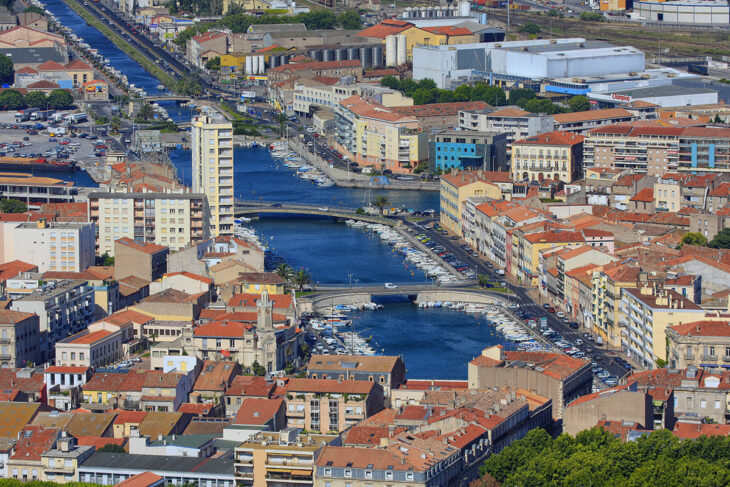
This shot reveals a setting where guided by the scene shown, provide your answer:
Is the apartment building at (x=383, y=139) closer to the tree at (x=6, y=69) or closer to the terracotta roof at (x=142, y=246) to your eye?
the terracotta roof at (x=142, y=246)

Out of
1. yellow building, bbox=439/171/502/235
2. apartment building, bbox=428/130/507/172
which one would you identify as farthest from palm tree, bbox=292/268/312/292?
apartment building, bbox=428/130/507/172

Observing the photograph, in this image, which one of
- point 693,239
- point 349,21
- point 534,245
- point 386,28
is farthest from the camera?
point 349,21

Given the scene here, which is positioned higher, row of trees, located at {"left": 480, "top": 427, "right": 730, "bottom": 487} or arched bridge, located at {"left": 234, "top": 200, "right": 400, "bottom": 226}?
row of trees, located at {"left": 480, "top": 427, "right": 730, "bottom": 487}

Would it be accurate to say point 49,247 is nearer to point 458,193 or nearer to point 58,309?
point 58,309

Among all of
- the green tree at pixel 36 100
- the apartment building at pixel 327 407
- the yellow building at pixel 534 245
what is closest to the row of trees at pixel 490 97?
the green tree at pixel 36 100

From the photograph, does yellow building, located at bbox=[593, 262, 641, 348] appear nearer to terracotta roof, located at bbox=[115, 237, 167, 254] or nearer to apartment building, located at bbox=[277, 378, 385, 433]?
apartment building, located at bbox=[277, 378, 385, 433]

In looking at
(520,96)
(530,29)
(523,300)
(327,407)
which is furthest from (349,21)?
(327,407)
